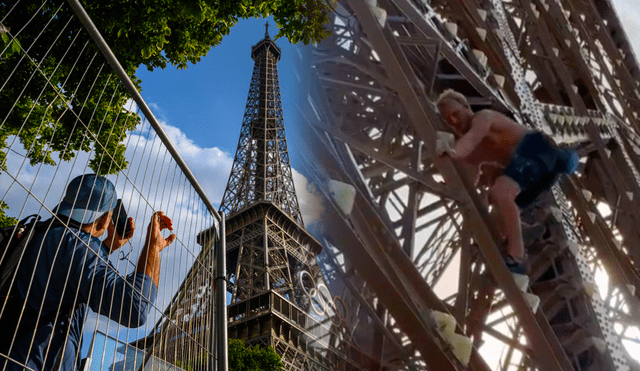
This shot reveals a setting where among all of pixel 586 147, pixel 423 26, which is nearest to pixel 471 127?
pixel 423 26

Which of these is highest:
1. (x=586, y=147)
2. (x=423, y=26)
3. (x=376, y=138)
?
(x=586, y=147)

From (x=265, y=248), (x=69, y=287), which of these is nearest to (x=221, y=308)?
(x=69, y=287)

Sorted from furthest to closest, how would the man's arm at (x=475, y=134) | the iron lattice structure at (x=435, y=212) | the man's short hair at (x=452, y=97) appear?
the man's short hair at (x=452, y=97), the man's arm at (x=475, y=134), the iron lattice structure at (x=435, y=212)

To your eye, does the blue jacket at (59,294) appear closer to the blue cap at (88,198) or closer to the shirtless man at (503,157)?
the blue cap at (88,198)

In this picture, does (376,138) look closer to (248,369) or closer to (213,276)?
(213,276)

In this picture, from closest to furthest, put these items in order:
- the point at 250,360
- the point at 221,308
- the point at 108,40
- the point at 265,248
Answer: the point at 221,308
the point at 108,40
the point at 250,360
the point at 265,248

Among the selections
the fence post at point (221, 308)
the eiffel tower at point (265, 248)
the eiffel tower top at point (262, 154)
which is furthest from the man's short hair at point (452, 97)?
the eiffel tower top at point (262, 154)

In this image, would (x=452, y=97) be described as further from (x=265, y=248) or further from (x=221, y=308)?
(x=265, y=248)
